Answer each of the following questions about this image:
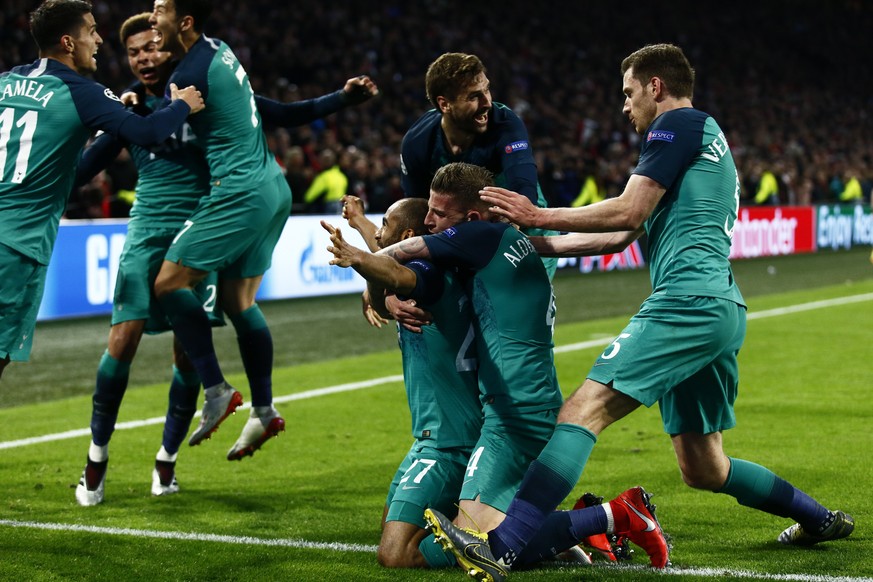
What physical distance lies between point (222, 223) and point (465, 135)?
1.23 m

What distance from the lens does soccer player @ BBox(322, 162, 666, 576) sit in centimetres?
421

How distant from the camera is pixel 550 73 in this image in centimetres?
3100

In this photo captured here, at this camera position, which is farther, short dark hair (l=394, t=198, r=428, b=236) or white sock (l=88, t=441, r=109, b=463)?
white sock (l=88, t=441, r=109, b=463)

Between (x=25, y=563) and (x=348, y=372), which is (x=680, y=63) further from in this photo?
(x=348, y=372)

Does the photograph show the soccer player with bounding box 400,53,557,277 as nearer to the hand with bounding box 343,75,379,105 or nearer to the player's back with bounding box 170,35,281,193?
the hand with bounding box 343,75,379,105

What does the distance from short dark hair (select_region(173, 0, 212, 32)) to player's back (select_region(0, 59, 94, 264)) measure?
30.7 inches

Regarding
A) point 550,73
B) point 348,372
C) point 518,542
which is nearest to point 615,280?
point 348,372

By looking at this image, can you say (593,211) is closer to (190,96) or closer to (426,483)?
(426,483)

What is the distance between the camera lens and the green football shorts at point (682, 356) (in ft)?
13.1

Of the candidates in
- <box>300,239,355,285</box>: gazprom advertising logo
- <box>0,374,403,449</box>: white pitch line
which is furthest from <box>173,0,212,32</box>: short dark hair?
<box>300,239,355,285</box>: gazprom advertising logo

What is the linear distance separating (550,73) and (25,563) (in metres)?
27.7

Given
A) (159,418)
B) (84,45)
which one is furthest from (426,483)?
(159,418)

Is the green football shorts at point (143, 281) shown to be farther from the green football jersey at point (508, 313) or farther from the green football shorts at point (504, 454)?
the green football shorts at point (504, 454)

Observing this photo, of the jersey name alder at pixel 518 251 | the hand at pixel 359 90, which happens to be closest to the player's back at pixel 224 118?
the hand at pixel 359 90
